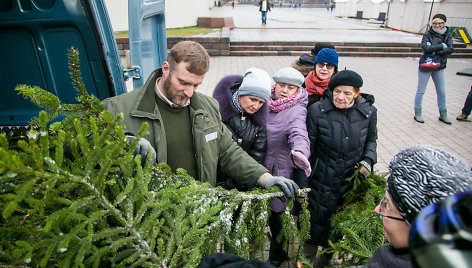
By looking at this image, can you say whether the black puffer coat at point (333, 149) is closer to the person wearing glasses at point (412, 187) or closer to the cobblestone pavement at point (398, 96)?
the cobblestone pavement at point (398, 96)

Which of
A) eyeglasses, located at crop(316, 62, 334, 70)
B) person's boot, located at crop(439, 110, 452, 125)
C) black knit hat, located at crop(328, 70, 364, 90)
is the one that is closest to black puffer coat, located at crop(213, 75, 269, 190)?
black knit hat, located at crop(328, 70, 364, 90)

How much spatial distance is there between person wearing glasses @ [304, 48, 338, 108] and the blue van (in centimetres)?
211

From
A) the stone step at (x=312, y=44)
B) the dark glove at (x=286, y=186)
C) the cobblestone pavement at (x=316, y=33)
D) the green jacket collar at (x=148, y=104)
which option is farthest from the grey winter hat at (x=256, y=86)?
the cobblestone pavement at (x=316, y=33)

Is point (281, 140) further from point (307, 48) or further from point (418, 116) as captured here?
point (307, 48)

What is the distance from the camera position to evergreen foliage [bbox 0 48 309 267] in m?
0.84

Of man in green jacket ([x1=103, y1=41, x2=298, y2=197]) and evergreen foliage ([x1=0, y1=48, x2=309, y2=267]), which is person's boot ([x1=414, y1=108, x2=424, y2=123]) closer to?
man in green jacket ([x1=103, y1=41, x2=298, y2=197])

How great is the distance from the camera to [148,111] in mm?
1914

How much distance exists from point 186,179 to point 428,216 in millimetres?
1212

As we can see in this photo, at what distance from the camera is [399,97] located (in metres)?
8.73

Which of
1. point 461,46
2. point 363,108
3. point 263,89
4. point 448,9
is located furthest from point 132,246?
point 448,9

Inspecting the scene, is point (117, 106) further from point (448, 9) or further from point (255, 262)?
point (448, 9)

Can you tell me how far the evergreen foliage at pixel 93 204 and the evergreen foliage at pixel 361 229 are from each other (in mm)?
622

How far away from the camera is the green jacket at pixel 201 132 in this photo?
6.23 ft

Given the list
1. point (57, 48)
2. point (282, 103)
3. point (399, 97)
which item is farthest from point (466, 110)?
point (57, 48)
